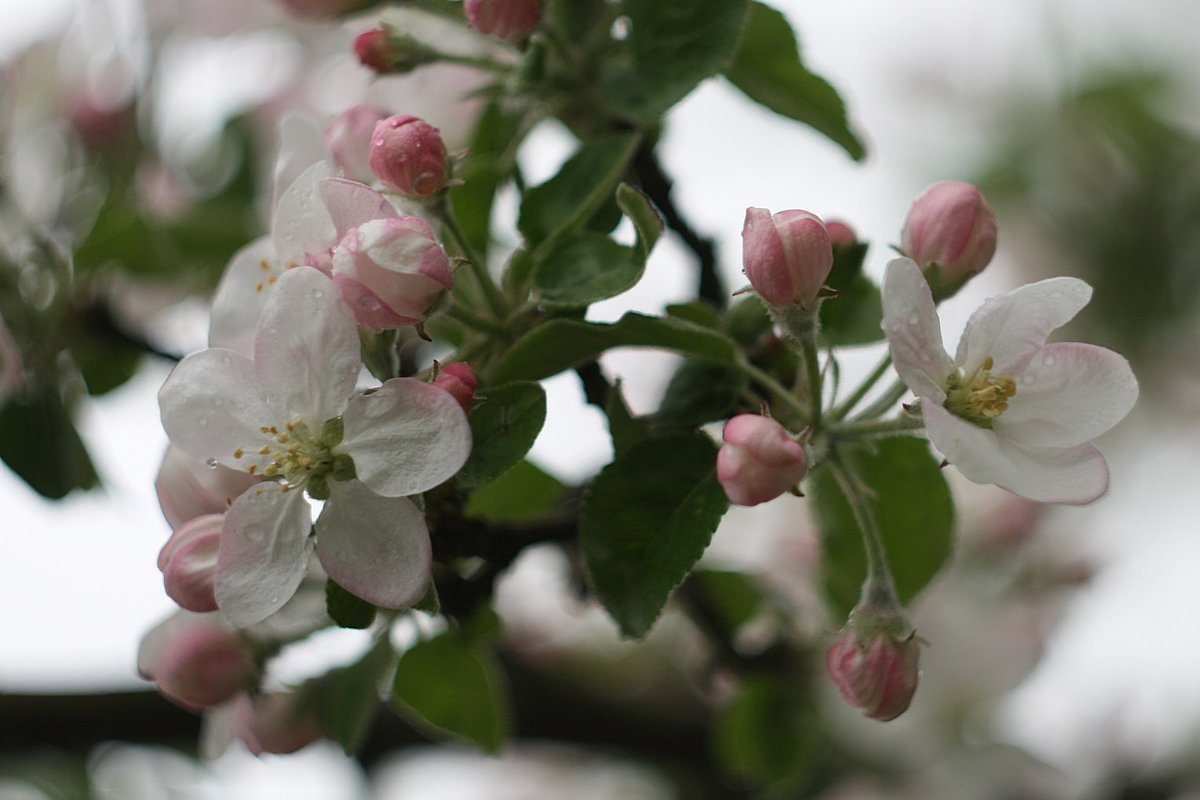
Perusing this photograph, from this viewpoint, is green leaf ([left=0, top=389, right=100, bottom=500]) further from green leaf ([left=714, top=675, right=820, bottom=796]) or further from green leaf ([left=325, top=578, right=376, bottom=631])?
green leaf ([left=714, top=675, right=820, bottom=796])

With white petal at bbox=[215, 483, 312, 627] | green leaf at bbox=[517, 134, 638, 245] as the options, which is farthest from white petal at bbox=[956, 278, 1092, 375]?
white petal at bbox=[215, 483, 312, 627]

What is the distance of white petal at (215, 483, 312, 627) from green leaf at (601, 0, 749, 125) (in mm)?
294

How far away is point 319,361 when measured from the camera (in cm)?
56

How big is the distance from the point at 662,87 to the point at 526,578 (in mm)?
1216

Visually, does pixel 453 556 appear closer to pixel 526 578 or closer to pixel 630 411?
pixel 630 411

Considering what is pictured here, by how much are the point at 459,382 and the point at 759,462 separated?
0.46ft

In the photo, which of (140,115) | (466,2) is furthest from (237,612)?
(140,115)

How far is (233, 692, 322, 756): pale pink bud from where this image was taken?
2.42ft

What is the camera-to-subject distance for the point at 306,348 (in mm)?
555

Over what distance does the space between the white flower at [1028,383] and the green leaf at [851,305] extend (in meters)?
0.11

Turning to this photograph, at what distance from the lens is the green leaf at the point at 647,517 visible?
0.61 m

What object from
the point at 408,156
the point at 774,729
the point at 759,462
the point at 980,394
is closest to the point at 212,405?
the point at 408,156

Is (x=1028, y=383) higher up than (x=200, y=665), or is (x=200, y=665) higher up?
(x=1028, y=383)

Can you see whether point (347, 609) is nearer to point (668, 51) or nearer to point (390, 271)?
point (390, 271)
